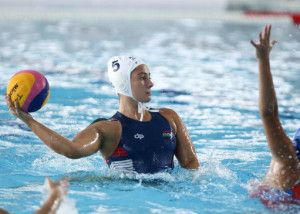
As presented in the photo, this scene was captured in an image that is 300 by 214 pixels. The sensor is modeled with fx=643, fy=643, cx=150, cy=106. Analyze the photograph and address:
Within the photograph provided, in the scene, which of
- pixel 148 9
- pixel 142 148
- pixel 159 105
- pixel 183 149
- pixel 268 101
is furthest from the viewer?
pixel 148 9

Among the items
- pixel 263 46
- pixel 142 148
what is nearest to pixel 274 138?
pixel 263 46

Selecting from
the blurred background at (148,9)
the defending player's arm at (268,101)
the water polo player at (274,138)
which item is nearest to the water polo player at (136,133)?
the water polo player at (274,138)

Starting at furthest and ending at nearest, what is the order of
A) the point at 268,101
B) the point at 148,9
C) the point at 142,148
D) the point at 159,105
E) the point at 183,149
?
A: the point at 148,9 < the point at 159,105 < the point at 183,149 < the point at 142,148 < the point at 268,101

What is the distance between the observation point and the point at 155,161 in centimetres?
407

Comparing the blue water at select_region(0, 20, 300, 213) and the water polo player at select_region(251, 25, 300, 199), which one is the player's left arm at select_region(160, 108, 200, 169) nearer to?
the blue water at select_region(0, 20, 300, 213)

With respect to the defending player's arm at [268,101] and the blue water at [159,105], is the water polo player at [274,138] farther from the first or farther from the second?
the blue water at [159,105]

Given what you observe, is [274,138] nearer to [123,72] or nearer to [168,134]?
[168,134]

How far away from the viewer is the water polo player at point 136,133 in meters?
4.01

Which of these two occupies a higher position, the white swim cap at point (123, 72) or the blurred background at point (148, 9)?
the blurred background at point (148, 9)

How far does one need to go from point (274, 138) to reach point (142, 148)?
1.41 metres

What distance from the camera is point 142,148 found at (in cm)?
404

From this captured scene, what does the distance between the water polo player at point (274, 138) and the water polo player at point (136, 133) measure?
1.15 metres

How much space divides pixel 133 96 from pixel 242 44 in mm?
10220

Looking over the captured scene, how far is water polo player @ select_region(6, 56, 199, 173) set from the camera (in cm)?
401
